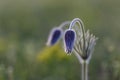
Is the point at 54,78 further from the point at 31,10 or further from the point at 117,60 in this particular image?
the point at 31,10

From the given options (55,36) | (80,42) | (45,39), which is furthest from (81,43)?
(45,39)

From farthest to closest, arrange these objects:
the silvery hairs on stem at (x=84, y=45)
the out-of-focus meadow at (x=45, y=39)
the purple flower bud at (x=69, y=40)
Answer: the out-of-focus meadow at (x=45, y=39), the silvery hairs on stem at (x=84, y=45), the purple flower bud at (x=69, y=40)

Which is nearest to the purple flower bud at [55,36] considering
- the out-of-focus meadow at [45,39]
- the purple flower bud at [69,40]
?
the out-of-focus meadow at [45,39]

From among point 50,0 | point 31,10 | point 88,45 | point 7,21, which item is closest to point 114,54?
point 88,45

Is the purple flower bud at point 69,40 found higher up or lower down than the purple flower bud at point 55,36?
lower down

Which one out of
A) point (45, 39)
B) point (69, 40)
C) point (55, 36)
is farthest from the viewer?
point (45, 39)

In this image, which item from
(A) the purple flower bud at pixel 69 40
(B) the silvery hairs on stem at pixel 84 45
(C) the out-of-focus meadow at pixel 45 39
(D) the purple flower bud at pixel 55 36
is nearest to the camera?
(A) the purple flower bud at pixel 69 40

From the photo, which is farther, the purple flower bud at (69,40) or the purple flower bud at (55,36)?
the purple flower bud at (55,36)

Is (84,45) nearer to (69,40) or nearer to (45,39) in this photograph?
(69,40)

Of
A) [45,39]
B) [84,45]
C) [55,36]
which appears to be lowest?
[84,45]

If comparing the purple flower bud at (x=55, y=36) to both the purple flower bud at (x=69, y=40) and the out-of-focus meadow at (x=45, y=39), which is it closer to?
the out-of-focus meadow at (x=45, y=39)
